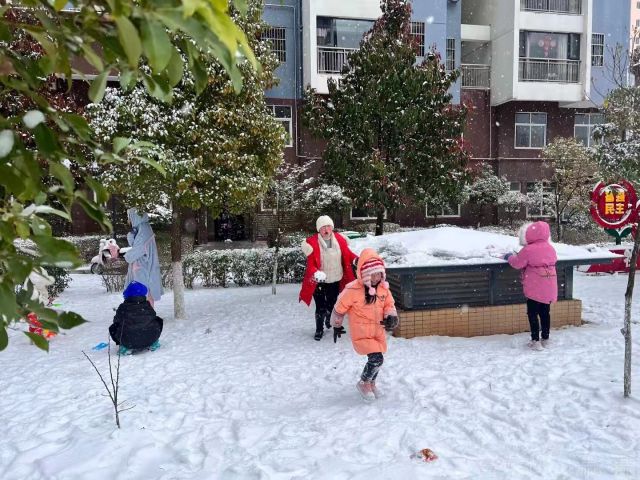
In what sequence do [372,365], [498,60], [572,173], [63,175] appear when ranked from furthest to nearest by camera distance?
[498,60]
[572,173]
[372,365]
[63,175]

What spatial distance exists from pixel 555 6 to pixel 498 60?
3.40 m

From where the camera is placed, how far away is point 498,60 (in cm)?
2223

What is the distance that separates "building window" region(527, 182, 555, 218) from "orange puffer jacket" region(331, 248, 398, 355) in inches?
683

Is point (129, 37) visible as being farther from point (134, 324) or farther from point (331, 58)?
point (331, 58)

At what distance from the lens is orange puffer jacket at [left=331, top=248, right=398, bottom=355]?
4445mm

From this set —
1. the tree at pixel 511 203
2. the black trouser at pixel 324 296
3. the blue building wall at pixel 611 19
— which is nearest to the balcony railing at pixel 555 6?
the blue building wall at pixel 611 19

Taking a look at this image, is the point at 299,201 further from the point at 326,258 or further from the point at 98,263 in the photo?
the point at 326,258

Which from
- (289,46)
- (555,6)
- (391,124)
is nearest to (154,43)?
(391,124)

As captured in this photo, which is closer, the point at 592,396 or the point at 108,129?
the point at 592,396

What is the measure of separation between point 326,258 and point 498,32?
19869mm

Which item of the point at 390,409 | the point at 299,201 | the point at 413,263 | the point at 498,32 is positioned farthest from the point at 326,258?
the point at 498,32

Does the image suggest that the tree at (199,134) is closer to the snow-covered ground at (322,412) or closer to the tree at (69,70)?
the snow-covered ground at (322,412)

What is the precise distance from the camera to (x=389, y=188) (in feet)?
34.7

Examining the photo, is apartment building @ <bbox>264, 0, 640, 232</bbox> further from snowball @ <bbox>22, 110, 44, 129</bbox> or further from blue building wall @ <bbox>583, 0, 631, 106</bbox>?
snowball @ <bbox>22, 110, 44, 129</bbox>
